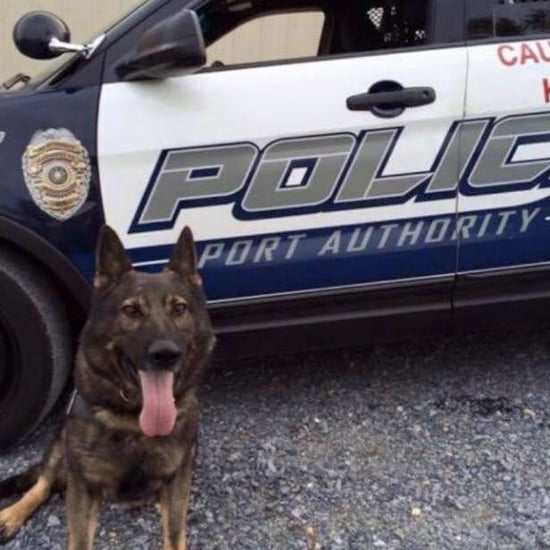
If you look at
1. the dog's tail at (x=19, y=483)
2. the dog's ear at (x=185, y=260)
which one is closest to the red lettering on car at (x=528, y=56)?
the dog's ear at (x=185, y=260)

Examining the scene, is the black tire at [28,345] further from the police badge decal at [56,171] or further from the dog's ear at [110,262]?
the dog's ear at [110,262]

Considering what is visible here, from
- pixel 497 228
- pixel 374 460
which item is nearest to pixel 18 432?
pixel 374 460

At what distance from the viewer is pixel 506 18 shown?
9.96 feet

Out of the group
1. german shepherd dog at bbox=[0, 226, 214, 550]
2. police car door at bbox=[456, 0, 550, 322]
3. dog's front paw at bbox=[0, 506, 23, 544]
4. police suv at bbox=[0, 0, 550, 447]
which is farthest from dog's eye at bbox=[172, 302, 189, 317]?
police car door at bbox=[456, 0, 550, 322]

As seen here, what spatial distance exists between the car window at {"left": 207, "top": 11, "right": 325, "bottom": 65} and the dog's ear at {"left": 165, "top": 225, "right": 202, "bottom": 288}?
2.59 ft

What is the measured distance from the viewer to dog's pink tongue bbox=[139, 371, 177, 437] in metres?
2.36

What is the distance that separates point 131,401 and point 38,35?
4.87 feet

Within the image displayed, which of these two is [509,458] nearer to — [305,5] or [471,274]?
[471,274]

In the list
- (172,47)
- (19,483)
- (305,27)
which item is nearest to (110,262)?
(172,47)

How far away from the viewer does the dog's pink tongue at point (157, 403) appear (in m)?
2.36

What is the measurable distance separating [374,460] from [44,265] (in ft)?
4.34

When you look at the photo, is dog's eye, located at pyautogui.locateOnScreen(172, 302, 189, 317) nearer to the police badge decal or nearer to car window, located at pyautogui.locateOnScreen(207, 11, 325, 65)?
the police badge decal

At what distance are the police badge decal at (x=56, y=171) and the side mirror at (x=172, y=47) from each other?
34 cm

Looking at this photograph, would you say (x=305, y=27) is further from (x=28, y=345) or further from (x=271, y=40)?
(x=28, y=345)
